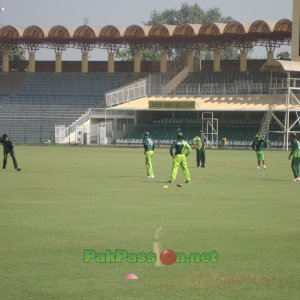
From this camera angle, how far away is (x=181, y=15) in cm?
15025

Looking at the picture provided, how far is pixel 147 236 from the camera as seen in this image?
1596 cm

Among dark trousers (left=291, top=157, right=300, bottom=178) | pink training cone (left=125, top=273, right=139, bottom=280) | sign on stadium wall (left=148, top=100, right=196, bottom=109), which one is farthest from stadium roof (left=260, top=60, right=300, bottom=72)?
pink training cone (left=125, top=273, right=139, bottom=280)

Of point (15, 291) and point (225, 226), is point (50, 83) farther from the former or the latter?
point (15, 291)

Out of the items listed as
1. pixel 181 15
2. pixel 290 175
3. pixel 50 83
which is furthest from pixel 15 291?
pixel 181 15

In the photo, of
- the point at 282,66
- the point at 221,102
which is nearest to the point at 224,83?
the point at 221,102

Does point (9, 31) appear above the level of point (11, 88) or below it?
above

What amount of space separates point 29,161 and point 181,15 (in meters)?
108

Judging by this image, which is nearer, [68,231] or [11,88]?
[68,231]

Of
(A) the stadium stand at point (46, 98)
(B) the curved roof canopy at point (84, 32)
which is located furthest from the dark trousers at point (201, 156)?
(B) the curved roof canopy at point (84, 32)

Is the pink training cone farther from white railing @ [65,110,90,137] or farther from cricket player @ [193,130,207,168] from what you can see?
white railing @ [65,110,90,137]

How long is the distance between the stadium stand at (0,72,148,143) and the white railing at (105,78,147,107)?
9.42ft

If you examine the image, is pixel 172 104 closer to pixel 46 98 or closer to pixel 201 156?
pixel 46 98

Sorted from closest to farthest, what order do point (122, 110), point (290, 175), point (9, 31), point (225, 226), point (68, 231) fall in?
point (68, 231) → point (225, 226) → point (290, 175) → point (122, 110) → point (9, 31)

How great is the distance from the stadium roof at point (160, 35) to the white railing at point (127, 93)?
211 inches
